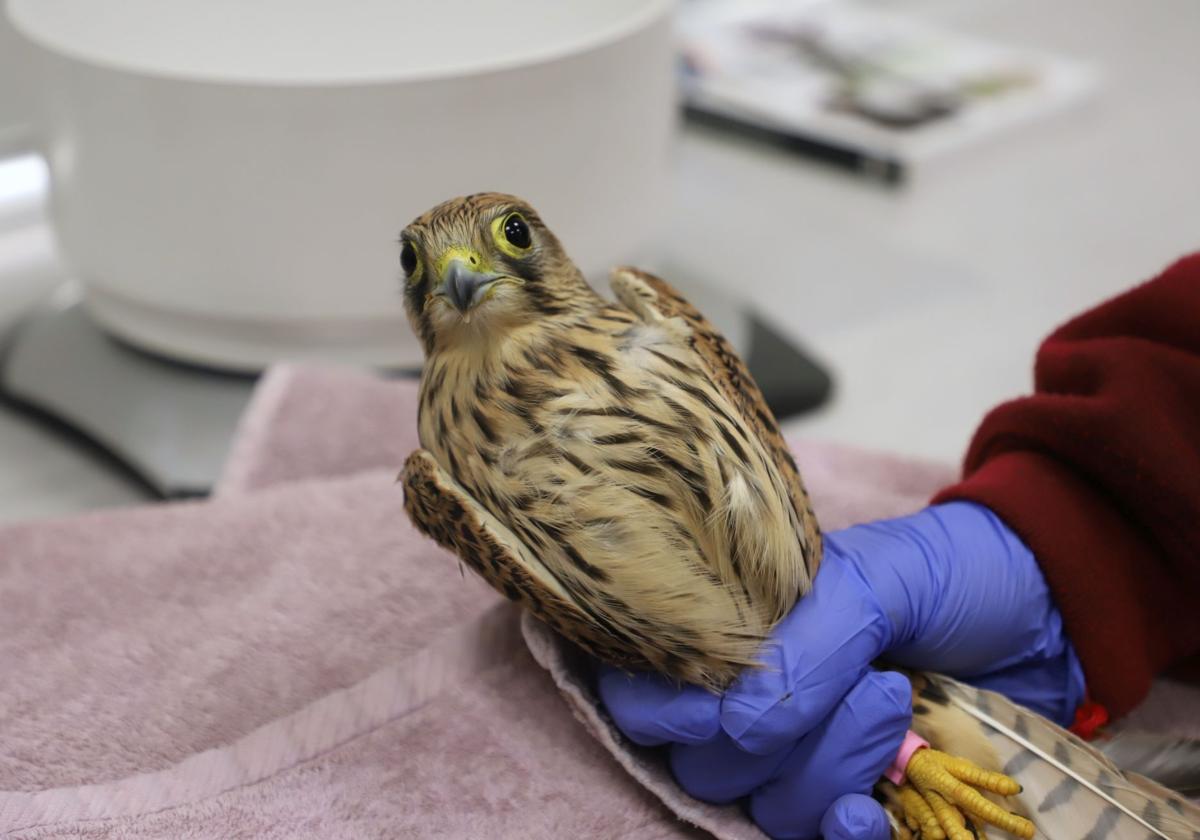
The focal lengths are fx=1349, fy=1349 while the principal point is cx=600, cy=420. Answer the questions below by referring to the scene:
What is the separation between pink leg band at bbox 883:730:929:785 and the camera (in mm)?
572

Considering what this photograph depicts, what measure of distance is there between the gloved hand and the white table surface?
564 millimetres

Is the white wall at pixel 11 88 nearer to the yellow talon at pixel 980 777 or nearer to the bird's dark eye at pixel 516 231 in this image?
the bird's dark eye at pixel 516 231

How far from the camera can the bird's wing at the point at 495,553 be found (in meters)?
0.53

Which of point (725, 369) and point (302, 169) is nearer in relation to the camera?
point (725, 369)

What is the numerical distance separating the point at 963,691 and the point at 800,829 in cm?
10

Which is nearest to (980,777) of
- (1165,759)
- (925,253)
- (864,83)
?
(1165,759)

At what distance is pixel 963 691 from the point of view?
0.60 metres

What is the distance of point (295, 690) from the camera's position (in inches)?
26.8

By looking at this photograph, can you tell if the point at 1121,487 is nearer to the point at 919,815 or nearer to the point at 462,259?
the point at 919,815

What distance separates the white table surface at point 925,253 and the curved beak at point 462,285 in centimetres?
66

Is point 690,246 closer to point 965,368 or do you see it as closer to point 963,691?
point 965,368

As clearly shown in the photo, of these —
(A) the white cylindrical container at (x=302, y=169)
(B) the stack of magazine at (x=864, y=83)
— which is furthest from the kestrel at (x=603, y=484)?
(B) the stack of magazine at (x=864, y=83)

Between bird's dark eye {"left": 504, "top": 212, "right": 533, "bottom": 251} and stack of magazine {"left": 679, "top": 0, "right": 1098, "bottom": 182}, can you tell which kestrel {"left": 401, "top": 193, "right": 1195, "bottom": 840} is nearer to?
bird's dark eye {"left": 504, "top": 212, "right": 533, "bottom": 251}

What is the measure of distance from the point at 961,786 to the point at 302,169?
67cm
